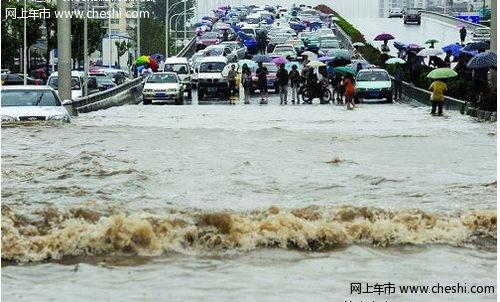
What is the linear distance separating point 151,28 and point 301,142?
13029cm

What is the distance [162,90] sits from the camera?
49375 millimetres

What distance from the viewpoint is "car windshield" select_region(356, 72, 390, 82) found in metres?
→ 48.8

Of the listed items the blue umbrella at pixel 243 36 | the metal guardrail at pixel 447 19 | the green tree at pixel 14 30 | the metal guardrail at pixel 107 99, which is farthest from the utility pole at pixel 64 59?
the metal guardrail at pixel 447 19

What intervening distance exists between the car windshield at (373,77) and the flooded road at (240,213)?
1808cm

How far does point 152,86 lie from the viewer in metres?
49.8

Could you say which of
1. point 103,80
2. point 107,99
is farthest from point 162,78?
point 103,80

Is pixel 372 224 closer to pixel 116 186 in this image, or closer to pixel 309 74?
pixel 116 186

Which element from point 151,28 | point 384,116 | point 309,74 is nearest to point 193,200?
point 384,116

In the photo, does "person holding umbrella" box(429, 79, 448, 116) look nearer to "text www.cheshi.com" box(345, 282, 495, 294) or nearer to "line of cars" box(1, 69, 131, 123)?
"line of cars" box(1, 69, 131, 123)

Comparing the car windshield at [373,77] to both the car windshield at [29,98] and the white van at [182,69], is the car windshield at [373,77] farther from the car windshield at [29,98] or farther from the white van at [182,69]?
the car windshield at [29,98]

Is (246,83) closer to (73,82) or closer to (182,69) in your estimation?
(73,82)

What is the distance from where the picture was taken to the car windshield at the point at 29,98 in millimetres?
29922

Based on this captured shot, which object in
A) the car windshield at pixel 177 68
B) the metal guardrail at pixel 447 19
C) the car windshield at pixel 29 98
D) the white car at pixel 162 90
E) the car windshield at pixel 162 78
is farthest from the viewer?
the metal guardrail at pixel 447 19

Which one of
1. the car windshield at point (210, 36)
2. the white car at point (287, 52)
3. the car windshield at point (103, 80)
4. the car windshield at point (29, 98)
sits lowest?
the car windshield at point (103, 80)
